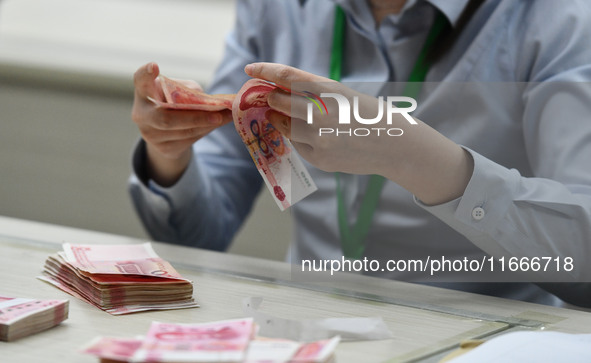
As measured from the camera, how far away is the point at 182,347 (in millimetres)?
752

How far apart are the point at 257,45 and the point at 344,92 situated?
73 centimetres

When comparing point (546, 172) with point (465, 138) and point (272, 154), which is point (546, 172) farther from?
point (272, 154)

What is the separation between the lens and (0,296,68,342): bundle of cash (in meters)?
0.86

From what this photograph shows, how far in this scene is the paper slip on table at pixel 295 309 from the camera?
0.88 m

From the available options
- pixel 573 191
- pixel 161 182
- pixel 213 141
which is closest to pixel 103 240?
pixel 161 182

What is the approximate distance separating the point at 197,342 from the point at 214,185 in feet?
3.14

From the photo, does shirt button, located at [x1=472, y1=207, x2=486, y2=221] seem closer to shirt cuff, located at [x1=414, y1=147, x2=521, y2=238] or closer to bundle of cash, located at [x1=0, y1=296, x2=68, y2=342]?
shirt cuff, located at [x1=414, y1=147, x2=521, y2=238]

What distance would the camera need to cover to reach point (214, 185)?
172 centimetres

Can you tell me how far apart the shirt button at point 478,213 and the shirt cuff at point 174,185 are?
61 cm

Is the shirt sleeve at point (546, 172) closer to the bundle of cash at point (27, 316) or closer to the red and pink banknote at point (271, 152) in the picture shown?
the red and pink banknote at point (271, 152)

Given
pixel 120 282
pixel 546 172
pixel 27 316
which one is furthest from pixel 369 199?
pixel 27 316

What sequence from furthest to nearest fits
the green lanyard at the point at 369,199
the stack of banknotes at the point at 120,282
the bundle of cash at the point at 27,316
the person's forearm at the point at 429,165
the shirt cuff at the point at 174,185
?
the shirt cuff at the point at 174,185 → the green lanyard at the point at 369,199 → the person's forearm at the point at 429,165 → the stack of banknotes at the point at 120,282 → the bundle of cash at the point at 27,316

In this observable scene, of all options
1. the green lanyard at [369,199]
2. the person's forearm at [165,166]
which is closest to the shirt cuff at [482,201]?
the green lanyard at [369,199]

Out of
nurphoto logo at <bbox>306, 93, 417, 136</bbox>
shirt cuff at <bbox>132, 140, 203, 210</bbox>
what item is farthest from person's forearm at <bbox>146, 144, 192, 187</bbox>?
nurphoto logo at <bbox>306, 93, 417, 136</bbox>
